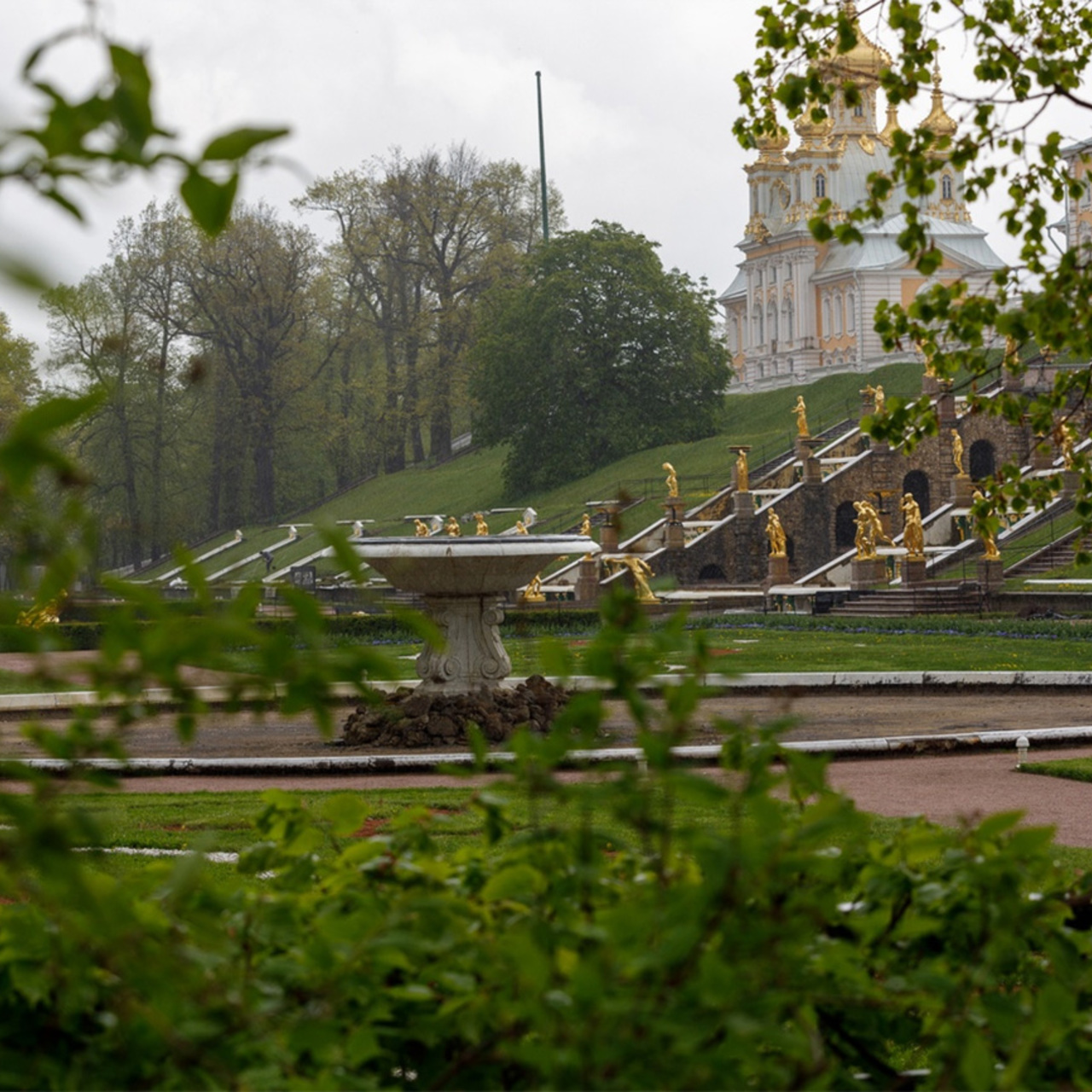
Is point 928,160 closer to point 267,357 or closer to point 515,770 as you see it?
point 515,770

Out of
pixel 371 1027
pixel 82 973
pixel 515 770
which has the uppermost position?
pixel 515 770

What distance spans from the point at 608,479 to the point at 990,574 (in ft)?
82.0

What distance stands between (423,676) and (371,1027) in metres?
12.1

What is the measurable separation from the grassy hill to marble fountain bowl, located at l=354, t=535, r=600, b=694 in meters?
33.5

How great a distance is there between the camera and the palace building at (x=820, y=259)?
6844 centimetres

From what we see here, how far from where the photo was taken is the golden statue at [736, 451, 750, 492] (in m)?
45.8

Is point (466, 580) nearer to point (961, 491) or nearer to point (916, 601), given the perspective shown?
point (916, 601)

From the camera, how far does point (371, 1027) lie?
230 centimetres

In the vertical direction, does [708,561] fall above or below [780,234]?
below

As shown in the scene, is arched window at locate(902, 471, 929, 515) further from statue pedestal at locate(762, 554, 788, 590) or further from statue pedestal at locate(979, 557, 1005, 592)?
statue pedestal at locate(979, 557, 1005, 592)

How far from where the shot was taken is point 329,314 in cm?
7219

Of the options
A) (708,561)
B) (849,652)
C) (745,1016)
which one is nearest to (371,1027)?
(745,1016)

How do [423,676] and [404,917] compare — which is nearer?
[404,917]

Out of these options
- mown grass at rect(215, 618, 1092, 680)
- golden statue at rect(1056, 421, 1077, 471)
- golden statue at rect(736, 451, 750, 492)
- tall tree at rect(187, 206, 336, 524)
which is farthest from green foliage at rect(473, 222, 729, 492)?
golden statue at rect(1056, 421, 1077, 471)
